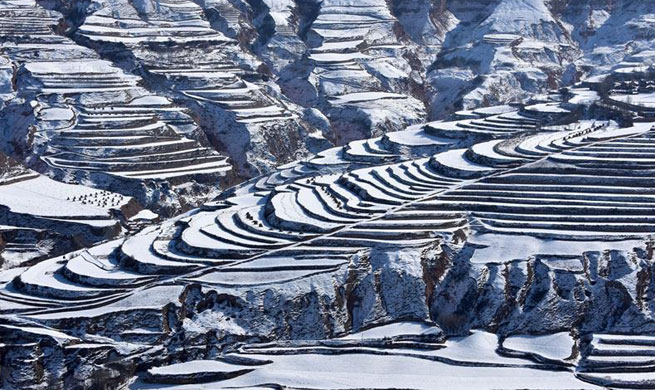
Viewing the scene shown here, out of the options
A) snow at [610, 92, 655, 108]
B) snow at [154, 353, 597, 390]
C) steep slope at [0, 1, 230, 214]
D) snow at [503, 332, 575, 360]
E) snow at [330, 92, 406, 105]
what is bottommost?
snow at [154, 353, 597, 390]

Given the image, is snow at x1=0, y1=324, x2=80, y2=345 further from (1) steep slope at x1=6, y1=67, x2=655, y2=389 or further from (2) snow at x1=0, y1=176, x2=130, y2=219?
(2) snow at x1=0, y1=176, x2=130, y2=219

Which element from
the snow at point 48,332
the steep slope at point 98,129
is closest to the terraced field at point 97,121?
the steep slope at point 98,129

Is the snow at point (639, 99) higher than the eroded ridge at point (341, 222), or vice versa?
the snow at point (639, 99)

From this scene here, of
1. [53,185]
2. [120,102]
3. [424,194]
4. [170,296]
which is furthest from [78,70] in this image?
[170,296]

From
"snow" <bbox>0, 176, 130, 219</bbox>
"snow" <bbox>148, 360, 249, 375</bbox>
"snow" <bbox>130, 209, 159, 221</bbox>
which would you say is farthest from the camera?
"snow" <bbox>130, 209, 159, 221</bbox>

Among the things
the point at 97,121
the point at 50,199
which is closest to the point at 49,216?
the point at 50,199

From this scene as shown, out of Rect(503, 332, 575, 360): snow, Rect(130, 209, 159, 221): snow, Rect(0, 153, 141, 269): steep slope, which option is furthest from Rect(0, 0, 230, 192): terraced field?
Rect(503, 332, 575, 360): snow

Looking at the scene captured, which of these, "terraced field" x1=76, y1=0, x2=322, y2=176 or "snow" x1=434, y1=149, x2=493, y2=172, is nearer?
"snow" x1=434, y1=149, x2=493, y2=172

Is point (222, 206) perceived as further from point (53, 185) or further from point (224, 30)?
point (224, 30)

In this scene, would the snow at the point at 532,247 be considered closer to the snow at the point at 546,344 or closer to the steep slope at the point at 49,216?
the snow at the point at 546,344
